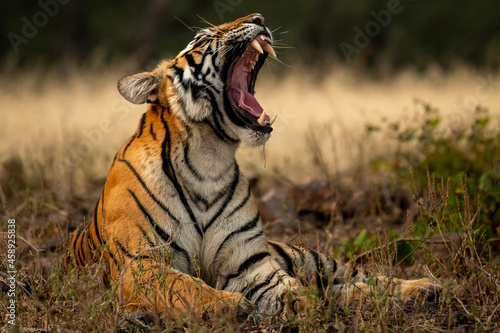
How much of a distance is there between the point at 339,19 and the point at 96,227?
16304mm

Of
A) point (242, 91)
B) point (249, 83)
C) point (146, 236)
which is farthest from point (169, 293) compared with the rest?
point (249, 83)

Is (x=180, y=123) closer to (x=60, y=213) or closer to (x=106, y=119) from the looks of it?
(x=60, y=213)

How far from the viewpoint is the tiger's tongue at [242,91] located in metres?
3.32

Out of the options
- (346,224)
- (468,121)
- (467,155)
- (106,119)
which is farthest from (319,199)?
(106,119)

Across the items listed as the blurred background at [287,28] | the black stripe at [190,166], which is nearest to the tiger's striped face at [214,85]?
the black stripe at [190,166]

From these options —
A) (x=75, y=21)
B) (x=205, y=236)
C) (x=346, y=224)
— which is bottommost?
(x=346, y=224)

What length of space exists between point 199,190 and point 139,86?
0.58 metres

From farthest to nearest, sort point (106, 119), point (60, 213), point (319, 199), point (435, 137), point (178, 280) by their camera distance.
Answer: point (106, 119), point (435, 137), point (319, 199), point (60, 213), point (178, 280)

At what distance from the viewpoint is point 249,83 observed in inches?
139

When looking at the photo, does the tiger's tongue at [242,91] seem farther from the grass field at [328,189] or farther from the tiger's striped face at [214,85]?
the grass field at [328,189]

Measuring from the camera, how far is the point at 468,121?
5906mm

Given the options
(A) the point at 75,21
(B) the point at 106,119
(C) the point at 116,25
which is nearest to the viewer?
(B) the point at 106,119

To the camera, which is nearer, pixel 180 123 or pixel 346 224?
pixel 180 123

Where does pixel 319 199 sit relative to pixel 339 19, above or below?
below
